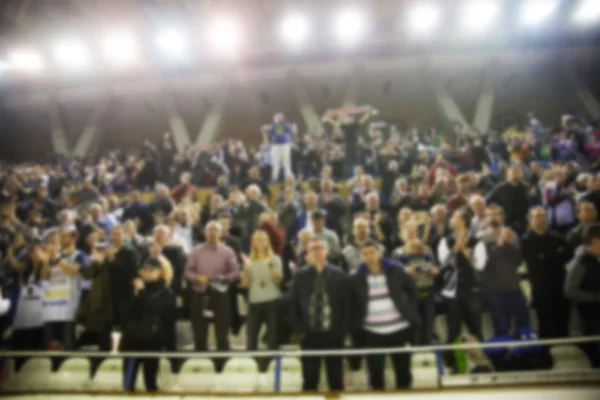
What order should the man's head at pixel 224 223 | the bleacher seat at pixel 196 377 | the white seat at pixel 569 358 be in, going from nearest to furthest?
the white seat at pixel 569 358
the bleacher seat at pixel 196 377
the man's head at pixel 224 223

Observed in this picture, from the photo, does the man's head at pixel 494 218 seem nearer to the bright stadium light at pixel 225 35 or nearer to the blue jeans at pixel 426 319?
the blue jeans at pixel 426 319

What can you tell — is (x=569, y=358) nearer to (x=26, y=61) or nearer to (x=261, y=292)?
(x=261, y=292)

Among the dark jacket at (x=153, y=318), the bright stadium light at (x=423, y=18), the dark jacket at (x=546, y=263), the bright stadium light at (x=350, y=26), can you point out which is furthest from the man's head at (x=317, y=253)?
the bright stadium light at (x=423, y=18)

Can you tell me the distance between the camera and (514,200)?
5.48 m

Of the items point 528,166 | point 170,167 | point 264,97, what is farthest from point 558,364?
point 264,97

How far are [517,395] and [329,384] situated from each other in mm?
1840

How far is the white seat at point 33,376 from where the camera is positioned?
4.23 metres

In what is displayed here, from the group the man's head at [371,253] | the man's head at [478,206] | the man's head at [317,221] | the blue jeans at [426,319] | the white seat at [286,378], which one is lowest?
the white seat at [286,378]

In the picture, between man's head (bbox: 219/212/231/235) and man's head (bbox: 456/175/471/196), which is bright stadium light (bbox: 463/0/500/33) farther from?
man's head (bbox: 219/212/231/235)

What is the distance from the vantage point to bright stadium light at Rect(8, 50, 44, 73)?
51.4ft

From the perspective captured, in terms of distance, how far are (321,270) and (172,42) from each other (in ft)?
46.4

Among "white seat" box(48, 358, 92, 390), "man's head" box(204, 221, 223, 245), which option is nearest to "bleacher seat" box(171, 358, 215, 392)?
"white seat" box(48, 358, 92, 390)

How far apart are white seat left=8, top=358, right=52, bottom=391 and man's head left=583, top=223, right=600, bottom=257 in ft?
21.2

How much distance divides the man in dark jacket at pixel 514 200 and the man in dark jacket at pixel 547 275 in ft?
4.05
